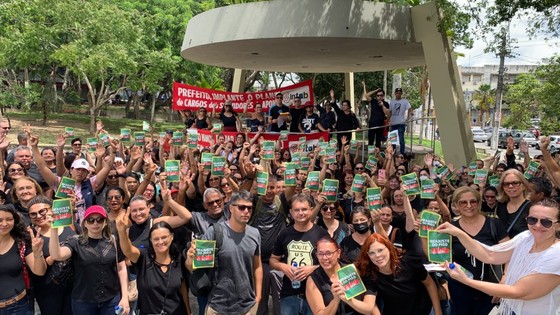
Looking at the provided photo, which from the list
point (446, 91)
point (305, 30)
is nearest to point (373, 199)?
point (305, 30)

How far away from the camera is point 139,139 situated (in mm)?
8188

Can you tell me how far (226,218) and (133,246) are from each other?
95 cm

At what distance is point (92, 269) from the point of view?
4113 millimetres

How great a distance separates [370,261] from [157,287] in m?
1.88

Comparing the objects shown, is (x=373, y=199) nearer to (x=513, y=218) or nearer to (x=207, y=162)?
(x=513, y=218)

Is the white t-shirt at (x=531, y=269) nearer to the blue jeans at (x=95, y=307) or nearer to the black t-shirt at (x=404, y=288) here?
the black t-shirt at (x=404, y=288)

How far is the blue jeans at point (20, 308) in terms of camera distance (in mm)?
3984

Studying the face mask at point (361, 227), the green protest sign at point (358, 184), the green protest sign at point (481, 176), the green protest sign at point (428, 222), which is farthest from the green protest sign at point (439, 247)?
the green protest sign at point (481, 176)

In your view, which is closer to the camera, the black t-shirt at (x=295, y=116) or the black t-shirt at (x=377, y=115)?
the black t-shirt at (x=377, y=115)

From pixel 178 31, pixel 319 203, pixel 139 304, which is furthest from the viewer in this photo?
pixel 178 31

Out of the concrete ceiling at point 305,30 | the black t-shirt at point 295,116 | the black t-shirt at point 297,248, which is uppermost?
the concrete ceiling at point 305,30

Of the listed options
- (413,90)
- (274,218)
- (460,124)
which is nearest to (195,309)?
(274,218)

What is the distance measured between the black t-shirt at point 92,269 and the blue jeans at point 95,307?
4cm

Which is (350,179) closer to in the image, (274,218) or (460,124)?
(274,218)
